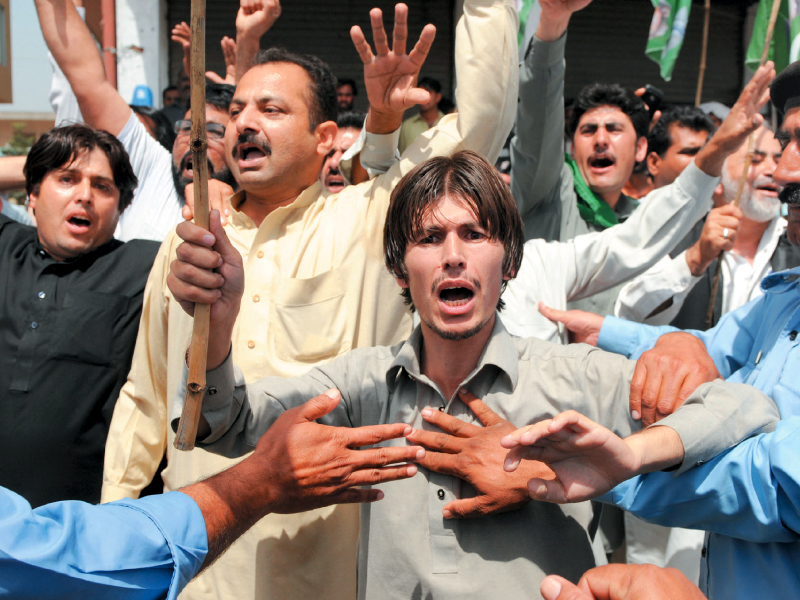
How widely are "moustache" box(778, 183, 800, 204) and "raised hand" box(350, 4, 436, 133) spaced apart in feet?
3.53

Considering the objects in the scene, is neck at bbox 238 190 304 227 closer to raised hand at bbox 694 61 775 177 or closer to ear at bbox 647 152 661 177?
raised hand at bbox 694 61 775 177

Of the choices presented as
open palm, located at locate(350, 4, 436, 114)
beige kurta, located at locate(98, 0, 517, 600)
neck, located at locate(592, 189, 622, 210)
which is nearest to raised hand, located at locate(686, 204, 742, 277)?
neck, located at locate(592, 189, 622, 210)

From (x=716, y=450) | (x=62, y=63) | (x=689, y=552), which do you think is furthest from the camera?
(x=62, y=63)

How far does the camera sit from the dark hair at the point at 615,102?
13.6 ft

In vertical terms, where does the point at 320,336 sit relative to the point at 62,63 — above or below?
below

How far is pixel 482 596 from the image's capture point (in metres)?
1.68

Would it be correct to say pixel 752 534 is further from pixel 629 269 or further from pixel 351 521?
pixel 629 269

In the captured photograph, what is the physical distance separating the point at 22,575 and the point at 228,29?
8.82 metres

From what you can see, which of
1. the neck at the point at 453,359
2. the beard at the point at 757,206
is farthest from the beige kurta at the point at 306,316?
the beard at the point at 757,206

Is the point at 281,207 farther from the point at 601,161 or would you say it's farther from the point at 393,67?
the point at 601,161

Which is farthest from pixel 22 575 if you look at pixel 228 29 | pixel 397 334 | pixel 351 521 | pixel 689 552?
pixel 228 29

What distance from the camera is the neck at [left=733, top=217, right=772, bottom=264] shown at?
3.85 m

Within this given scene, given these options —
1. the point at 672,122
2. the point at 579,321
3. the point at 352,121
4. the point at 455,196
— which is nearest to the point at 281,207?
the point at 455,196

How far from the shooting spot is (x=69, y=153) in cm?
298
